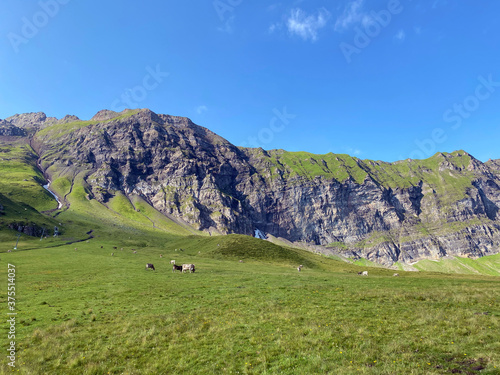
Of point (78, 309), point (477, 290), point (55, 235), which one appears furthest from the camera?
point (55, 235)

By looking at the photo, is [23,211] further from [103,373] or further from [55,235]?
[103,373]

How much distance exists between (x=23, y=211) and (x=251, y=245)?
168 m

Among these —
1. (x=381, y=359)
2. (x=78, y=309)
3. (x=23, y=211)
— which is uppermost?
(x=23, y=211)

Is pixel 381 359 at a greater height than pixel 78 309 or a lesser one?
greater

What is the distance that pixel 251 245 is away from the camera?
110 m

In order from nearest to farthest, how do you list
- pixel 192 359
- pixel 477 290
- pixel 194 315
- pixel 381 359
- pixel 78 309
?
pixel 381 359
pixel 192 359
pixel 194 315
pixel 78 309
pixel 477 290

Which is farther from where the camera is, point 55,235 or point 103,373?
point 55,235

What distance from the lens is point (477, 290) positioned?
3322cm

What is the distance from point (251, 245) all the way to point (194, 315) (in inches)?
3351

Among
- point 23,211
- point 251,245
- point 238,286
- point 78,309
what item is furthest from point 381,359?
point 23,211

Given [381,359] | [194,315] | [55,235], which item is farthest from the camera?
[55,235]

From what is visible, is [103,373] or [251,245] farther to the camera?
[251,245]

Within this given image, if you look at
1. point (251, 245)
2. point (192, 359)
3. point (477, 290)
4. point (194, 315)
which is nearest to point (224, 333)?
point (192, 359)

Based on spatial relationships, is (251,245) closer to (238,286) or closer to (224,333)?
(238,286)
